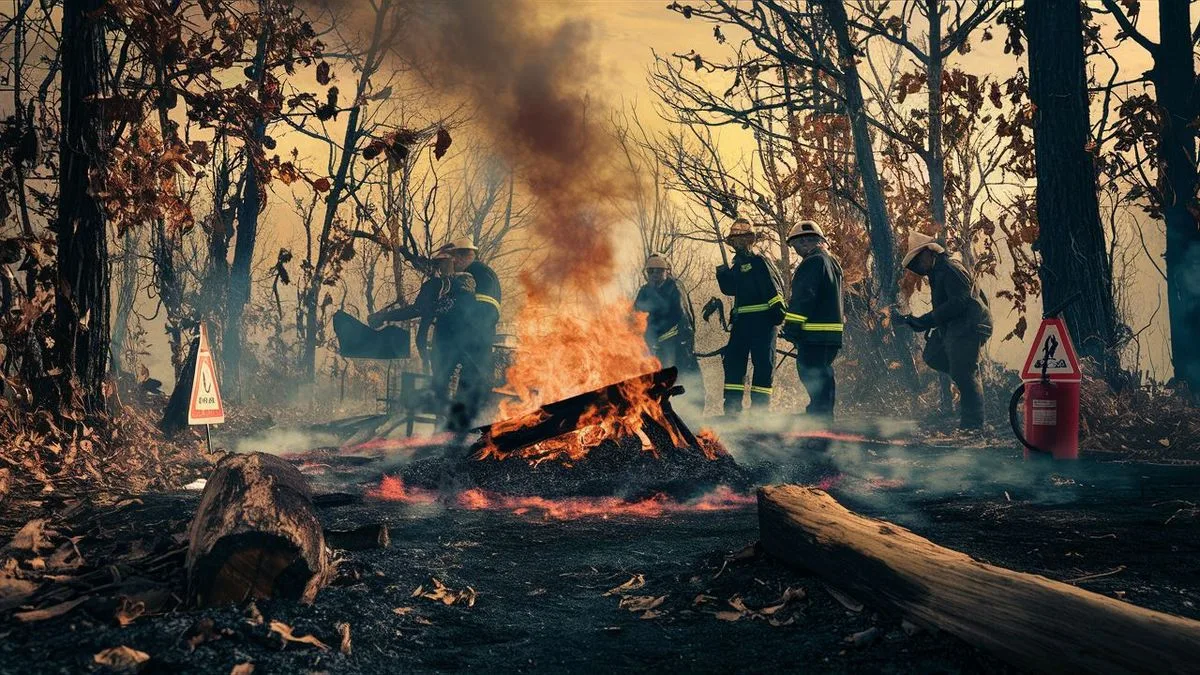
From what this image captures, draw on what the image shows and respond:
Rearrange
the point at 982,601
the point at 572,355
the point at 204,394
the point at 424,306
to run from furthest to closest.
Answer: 1. the point at 424,306
2. the point at 572,355
3. the point at 204,394
4. the point at 982,601

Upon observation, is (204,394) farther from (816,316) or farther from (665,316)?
(665,316)

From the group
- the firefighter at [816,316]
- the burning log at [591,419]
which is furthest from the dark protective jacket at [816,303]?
the burning log at [591,419]

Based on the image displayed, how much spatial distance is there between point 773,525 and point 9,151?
25.5 ft

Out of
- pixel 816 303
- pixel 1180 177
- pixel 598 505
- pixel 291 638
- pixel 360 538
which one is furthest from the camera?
pixel 816 303

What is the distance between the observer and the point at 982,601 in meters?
3.62

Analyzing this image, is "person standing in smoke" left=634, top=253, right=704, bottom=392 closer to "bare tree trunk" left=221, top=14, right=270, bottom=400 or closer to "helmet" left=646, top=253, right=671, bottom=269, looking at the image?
"helmet" left=646, top=253, right=671, bottom=269

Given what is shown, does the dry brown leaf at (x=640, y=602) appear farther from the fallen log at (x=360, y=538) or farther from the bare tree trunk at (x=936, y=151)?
the bare tree trunk at (x=936, y=151)

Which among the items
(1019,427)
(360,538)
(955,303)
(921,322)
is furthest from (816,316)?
(360,538)

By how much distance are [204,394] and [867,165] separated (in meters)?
10.7

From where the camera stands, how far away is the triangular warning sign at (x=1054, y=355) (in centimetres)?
874

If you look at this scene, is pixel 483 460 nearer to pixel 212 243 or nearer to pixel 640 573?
pixel 640 573

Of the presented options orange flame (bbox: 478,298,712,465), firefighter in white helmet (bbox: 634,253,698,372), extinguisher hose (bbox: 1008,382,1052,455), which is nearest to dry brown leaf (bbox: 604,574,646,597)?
orange flame (bbox: 478,298,712,465)

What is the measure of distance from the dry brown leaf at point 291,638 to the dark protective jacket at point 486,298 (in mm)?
9122

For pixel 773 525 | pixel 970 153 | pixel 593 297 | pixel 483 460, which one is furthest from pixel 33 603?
pixel 970 153
